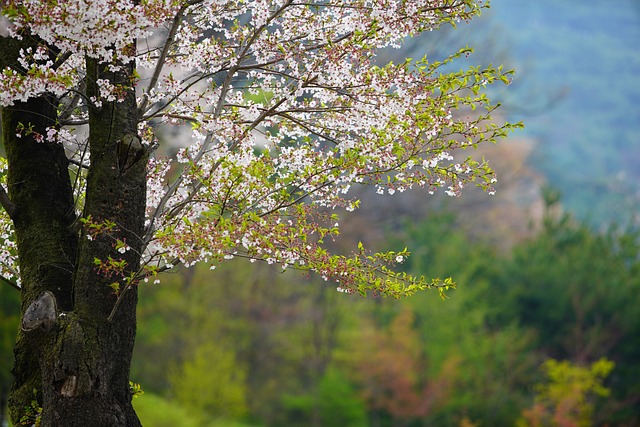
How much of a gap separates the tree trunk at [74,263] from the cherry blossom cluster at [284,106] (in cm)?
19

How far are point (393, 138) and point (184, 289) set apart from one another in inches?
656

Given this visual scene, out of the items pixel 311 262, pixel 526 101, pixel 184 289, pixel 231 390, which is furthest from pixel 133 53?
pixel 526 101

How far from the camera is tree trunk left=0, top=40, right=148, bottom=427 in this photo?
3.95m

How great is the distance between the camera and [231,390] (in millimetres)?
17812

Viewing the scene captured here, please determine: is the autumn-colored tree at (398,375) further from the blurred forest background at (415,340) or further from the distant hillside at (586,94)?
the distant hillside at (586,94)

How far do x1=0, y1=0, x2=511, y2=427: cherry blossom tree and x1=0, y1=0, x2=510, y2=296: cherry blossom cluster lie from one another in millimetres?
13

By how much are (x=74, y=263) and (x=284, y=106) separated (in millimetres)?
1679

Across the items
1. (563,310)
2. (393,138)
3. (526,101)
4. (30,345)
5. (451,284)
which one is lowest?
(30,345)

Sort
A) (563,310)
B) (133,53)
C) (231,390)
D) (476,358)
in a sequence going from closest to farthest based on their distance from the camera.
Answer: (133,53)
(231,390)
(476,358)
(563,310)

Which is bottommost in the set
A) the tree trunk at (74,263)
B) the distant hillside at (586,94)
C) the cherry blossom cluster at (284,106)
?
the tree trunk at (74,263)

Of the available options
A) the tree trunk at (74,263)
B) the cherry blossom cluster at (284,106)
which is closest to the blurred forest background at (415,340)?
the tree trunk at (74,263)

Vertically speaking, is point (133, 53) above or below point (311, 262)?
above

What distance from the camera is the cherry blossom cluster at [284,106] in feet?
12.8

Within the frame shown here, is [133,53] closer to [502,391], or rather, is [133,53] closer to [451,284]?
[451,284]
